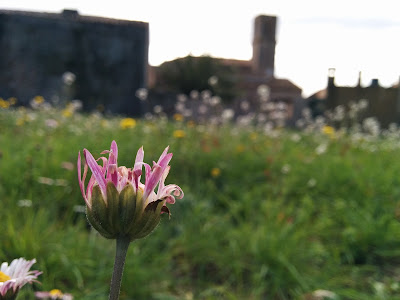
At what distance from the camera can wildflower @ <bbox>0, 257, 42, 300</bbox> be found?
49 cm


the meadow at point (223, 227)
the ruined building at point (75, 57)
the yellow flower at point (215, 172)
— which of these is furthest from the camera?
the ruined building at point (75, 57)

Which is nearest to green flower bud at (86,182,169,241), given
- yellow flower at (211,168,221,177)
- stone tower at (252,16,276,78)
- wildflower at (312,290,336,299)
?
wildflower at (312,290,336,299)

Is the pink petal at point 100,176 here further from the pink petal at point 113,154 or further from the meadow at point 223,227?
the meadow at point 223,227

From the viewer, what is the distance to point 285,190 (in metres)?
3.05

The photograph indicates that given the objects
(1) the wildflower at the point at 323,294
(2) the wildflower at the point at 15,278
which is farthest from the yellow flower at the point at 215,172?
(2) the wildflower at the point at 15,278

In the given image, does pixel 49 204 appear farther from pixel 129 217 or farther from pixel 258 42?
pixel 258 42

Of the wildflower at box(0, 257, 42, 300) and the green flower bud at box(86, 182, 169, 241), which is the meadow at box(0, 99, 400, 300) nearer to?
the wildflower at box(0, 257, 42, 300)

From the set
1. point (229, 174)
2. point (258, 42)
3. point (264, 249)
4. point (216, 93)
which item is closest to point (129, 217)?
point (264, 249)

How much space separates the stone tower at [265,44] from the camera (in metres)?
31.6

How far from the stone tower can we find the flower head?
31734mm

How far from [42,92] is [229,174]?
41.9 ft

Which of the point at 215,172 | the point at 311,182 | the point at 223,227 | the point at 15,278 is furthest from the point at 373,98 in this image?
the point at 15,278

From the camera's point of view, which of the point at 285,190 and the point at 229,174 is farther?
the point at 229,174

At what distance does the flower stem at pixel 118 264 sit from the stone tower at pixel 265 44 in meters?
31.8
